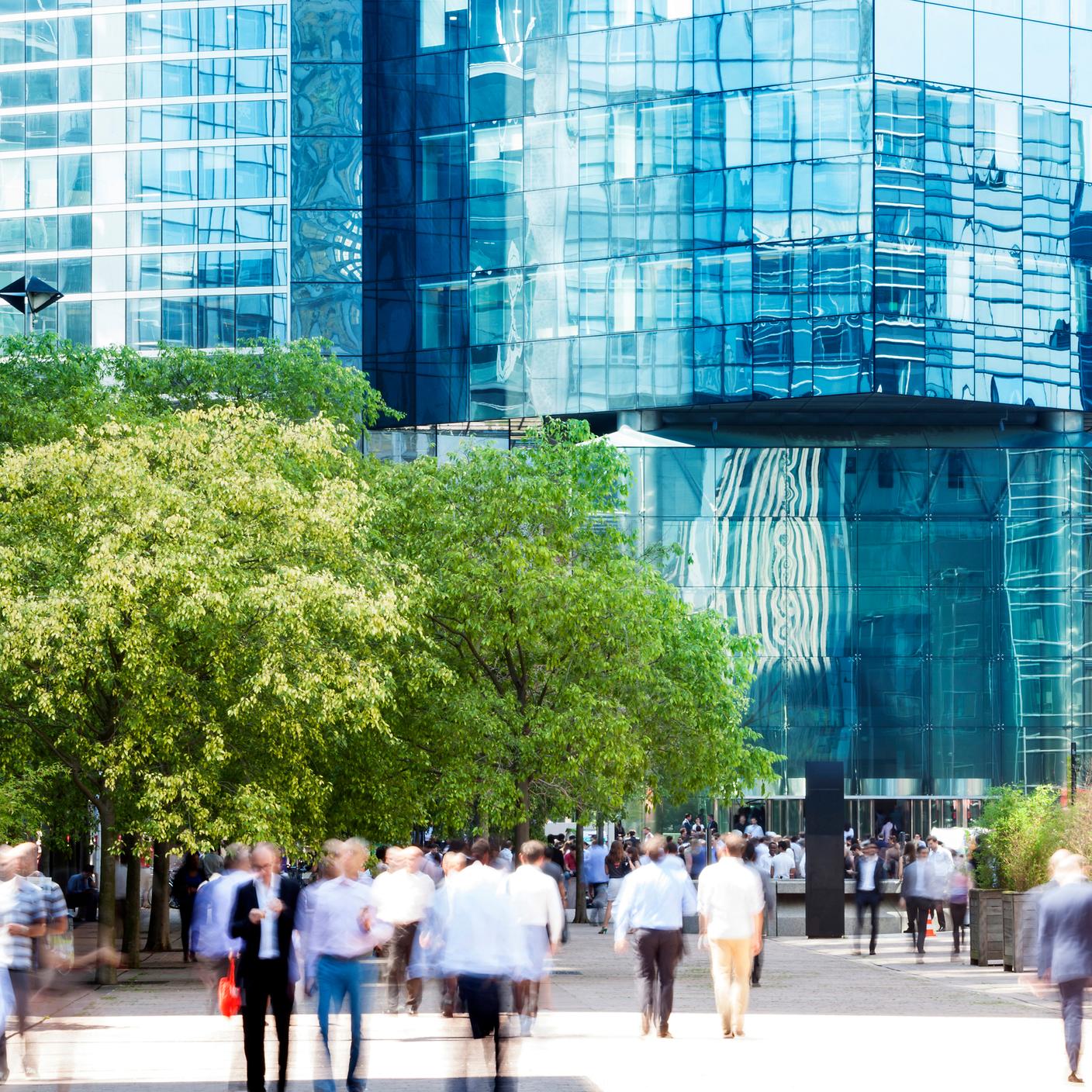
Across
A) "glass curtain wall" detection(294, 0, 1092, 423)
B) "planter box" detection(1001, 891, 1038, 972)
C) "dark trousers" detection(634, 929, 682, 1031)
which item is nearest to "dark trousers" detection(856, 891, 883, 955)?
"planter box" detection(1001, 891, 1038, 972)

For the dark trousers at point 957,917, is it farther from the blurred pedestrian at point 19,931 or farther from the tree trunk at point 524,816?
the blurred pedestrian at point 19,931

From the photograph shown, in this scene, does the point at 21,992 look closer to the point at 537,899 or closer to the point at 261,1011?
the point at 261,1011

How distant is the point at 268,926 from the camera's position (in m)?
11.9

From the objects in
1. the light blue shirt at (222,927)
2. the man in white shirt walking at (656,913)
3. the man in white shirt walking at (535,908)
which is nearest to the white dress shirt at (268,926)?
the light blue shirt at (222,927)

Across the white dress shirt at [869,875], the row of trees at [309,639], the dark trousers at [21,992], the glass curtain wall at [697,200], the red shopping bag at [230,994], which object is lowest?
the white dress shirt at [869,875]

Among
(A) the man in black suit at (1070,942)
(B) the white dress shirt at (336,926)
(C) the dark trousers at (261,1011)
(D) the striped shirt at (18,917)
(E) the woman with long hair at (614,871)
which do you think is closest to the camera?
(D) the striped shirt at (18,917)

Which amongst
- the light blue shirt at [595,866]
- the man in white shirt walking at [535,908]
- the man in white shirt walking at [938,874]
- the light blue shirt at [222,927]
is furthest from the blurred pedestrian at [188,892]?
the light blue shirt at [222,927]

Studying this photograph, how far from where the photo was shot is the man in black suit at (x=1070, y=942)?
13.0 m

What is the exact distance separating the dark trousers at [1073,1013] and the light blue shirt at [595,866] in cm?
2861

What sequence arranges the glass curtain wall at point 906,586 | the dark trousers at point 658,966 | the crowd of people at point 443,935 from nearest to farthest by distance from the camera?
the crowd of people at point 443,935 < the dark trousers at point 658,966 < the glass curtain wall at point 906,586

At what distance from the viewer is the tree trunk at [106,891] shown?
25.8 meters

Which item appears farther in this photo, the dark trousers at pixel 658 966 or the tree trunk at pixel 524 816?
the tree trunk at pixel 524 816

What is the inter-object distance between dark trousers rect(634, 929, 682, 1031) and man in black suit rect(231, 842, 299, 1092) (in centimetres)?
506

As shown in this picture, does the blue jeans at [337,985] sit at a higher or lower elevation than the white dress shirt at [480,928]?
lower
